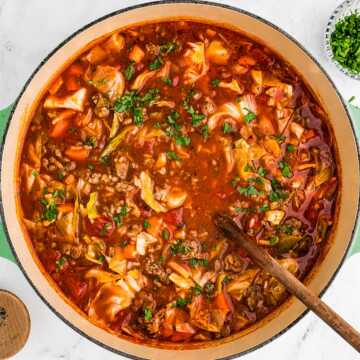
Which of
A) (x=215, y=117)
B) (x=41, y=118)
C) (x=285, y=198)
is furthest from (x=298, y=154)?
(x=41, y=118)

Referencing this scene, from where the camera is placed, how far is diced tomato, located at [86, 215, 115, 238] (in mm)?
4539

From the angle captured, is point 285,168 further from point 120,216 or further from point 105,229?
point 105,229

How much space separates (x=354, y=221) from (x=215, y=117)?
3.59ft

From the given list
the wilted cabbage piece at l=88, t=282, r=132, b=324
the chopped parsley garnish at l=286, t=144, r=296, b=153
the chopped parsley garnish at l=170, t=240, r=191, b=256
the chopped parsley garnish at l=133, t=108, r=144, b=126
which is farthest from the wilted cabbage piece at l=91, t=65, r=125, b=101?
the wilted cabbage piece at l=88, t=282, r=132, b=324

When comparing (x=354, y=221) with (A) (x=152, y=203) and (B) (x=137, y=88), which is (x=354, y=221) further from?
(B) (x=137, y=88)

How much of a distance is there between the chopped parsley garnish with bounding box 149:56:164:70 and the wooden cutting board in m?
1.73

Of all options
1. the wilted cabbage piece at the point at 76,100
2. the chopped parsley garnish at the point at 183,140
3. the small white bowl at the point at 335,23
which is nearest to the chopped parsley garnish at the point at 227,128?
the chopped parsley garnish at the point at 183,140

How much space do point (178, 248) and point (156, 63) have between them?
1198 mm

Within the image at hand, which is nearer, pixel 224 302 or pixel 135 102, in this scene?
pixel 135 102

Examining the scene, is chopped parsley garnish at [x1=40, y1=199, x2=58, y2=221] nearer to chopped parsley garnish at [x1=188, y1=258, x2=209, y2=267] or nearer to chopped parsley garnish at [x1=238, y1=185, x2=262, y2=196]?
chopped parsley garnish at [x1=188, y1=258, x2=209, y2=267]

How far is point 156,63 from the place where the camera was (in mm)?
4410

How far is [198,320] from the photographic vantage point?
4648 millimetres

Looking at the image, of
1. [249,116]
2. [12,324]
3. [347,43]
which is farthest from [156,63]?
[12,324]

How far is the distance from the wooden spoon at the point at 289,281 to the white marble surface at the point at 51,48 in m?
0.71
